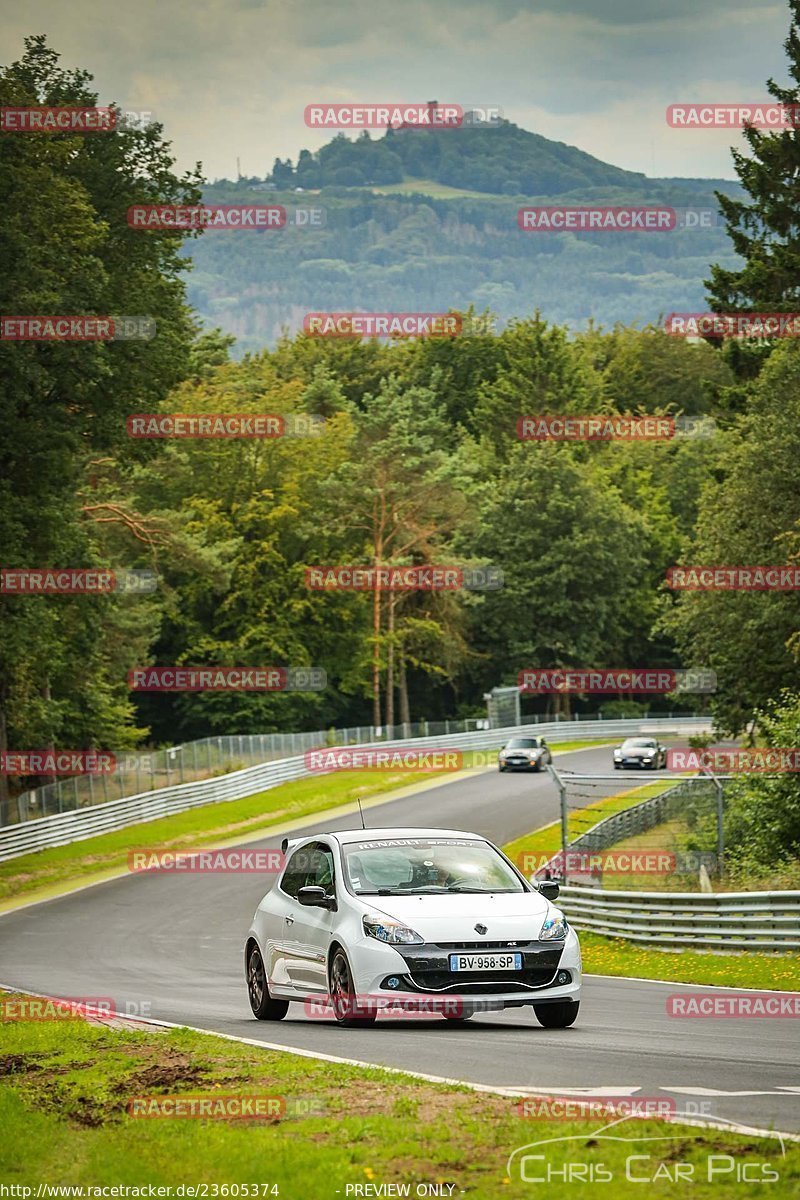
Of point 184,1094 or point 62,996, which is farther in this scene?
point 62,996

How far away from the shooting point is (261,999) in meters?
14.8

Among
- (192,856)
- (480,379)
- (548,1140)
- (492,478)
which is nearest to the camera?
(548,1140)

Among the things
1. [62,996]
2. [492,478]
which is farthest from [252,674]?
[62,996]

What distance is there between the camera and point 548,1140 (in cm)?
757

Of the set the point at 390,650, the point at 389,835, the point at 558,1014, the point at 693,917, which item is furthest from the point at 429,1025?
the point at 390,650

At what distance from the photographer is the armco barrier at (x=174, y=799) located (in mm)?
46469

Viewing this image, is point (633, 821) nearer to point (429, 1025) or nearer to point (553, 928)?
point (429, 1025)

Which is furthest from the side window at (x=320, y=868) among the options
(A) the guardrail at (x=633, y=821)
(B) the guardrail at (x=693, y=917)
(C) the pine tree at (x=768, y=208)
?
(C) the pine tree at (x=768, y=208)

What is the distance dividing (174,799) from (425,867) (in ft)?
141

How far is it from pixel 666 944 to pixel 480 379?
3964 inches

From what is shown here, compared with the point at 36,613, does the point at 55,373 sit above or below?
above

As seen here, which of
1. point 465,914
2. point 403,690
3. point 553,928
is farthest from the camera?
point 403,690

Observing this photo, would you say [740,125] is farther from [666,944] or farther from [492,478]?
[492,478]

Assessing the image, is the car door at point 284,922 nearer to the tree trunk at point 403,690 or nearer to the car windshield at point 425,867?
the car windshield at point 425,867
